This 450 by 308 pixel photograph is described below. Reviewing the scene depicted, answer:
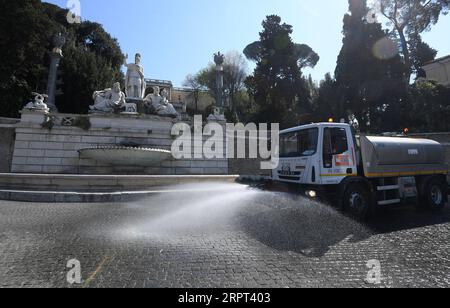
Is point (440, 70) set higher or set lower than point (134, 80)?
higher

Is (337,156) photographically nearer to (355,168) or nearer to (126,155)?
(355,168)

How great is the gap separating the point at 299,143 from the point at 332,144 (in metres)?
0.90

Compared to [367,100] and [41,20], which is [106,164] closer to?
[41,20]

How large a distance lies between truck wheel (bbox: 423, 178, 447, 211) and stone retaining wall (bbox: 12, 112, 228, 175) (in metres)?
10.1

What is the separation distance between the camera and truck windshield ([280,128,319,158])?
7023 millimetres

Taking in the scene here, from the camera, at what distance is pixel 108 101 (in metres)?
14.9

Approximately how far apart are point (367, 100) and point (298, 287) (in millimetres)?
29738

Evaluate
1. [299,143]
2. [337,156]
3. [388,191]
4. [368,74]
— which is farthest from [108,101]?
[368,74]

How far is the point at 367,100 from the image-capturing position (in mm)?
28297

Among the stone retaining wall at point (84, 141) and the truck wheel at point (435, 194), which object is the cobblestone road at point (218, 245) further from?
the stone retaining wall at point (84, 141)

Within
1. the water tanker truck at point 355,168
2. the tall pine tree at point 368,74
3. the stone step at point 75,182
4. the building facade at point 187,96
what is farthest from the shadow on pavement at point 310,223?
the building facade at point 187,96

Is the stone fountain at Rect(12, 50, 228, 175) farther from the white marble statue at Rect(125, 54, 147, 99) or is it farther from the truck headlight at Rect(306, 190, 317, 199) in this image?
the truck headlight at Rect(306, 190, 317, 199)

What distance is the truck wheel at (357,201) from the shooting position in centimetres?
669

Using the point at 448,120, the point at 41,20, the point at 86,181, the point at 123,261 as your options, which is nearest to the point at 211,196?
the point at 86,181
